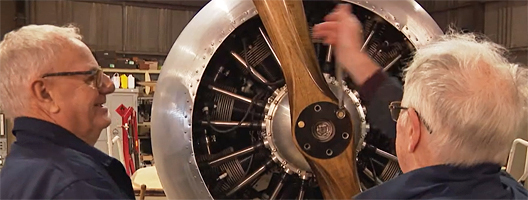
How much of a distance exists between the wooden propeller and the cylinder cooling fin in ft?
0.42

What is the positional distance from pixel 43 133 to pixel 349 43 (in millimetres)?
706

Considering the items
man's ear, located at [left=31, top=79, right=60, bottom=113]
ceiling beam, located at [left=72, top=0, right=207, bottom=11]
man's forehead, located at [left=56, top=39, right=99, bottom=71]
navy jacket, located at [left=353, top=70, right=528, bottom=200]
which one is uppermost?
ceiling beam, located at [left=72, top=0, right=207, bottom=11]

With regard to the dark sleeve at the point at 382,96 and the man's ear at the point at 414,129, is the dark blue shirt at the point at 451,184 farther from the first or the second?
the dark sleeve at the point at 382,96

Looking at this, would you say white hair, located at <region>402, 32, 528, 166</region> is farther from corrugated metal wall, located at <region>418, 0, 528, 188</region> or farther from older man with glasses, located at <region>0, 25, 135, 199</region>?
corrugated metal wall, located at <region>418, 0, 528, 188</region>

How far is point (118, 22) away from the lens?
6441 millimetres

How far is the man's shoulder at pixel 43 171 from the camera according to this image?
77 cm

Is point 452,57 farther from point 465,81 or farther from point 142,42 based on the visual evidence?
point 142,42

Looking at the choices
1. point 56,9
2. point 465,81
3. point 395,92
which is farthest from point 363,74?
point 56,9

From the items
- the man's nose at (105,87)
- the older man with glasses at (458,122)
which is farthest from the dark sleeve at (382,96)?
the man's nose at (105,87)

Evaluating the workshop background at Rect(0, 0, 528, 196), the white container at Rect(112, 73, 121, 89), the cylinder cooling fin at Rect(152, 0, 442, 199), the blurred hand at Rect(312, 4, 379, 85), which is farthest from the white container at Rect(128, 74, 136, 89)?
the blurred hand at Rect(312, 4, 379, 85)

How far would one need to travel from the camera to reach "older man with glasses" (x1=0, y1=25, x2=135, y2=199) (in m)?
0.78

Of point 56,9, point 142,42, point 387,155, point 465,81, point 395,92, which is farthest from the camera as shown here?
point 142,42

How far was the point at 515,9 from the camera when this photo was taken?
6234mm

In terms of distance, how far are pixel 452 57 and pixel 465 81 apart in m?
0.05
